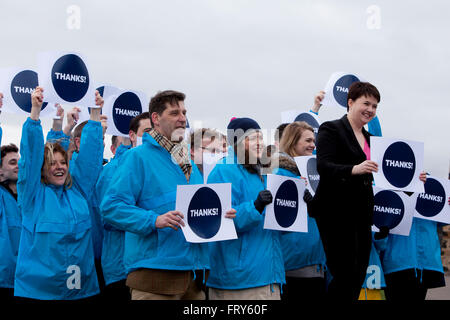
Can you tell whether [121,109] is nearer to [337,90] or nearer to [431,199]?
[337,90]

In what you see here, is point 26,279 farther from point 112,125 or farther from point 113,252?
point 112,125

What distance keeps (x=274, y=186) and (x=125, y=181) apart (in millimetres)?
1262

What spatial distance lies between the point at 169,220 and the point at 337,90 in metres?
3.77

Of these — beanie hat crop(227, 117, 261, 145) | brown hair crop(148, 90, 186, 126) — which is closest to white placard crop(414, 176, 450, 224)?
beanie hat crop(227, 117, 261, 145)

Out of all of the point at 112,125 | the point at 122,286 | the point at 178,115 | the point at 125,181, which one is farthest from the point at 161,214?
the point at 112,125

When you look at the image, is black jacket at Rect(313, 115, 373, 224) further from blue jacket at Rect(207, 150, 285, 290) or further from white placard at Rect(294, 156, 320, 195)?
white placard at Rect(294, 156, 320, 195)

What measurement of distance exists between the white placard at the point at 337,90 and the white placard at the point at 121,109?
219 cm

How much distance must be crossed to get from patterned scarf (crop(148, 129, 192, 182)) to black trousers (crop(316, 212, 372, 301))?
1079 millimetres

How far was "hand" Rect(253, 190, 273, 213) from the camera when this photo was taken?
4.39 meters

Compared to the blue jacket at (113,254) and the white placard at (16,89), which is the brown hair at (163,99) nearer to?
the blue jacket at (113,254)

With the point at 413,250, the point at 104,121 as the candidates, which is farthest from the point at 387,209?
the point at 104,121

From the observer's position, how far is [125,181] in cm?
389

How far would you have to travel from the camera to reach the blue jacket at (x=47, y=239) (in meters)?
4.43

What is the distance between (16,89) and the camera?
6.36m
